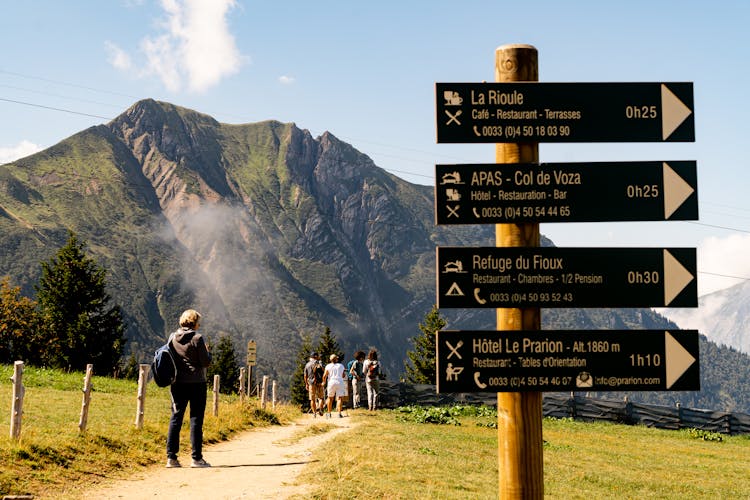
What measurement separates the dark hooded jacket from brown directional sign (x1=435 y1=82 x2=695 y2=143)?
633 cm

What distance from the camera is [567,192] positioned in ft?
16.1

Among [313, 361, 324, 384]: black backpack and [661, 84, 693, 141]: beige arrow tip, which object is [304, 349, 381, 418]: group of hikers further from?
[661, 84, 693, 141]: beige arrow tip

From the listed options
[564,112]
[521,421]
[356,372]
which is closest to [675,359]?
[521,421]

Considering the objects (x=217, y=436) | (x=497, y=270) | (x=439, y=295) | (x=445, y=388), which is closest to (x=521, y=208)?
(x=497, y=270)

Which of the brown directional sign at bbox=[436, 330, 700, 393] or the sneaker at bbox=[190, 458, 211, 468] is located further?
the sneaker at bbox=[190, 458, 211, 468]

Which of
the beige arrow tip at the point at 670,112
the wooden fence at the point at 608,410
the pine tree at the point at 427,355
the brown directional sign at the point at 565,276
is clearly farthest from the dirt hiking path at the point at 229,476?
the pine tree at the point at 427,355

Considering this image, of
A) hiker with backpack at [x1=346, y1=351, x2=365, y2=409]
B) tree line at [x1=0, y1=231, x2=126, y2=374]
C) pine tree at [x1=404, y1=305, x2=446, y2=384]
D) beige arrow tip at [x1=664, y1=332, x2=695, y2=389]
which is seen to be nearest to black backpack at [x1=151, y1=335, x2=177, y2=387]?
beige arrow tip at [x1=664, y1=332, x2=695, y2=389]

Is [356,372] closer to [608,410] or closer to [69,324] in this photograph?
[608,410]

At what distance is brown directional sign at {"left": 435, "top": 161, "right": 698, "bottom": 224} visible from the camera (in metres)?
4.84

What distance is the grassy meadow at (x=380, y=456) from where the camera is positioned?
878 centimetres

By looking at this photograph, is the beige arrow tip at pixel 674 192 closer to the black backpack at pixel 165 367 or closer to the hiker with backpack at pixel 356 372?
the black backpack at pixel 165 367

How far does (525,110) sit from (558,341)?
5.45 feet

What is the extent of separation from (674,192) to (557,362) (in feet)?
4.86

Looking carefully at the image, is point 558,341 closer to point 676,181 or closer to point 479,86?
point 676,181
